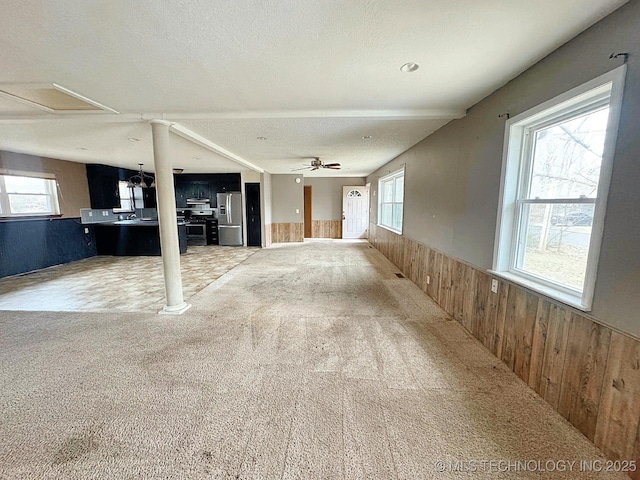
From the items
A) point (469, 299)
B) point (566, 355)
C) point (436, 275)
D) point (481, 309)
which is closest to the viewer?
point (566, 355)

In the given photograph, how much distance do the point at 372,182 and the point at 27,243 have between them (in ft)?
28.3

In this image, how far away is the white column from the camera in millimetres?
3154

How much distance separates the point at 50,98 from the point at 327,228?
8117mm

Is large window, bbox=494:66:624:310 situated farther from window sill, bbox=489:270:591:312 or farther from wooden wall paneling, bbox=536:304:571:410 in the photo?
wooden wall paneling, bbox=536:304:571:410

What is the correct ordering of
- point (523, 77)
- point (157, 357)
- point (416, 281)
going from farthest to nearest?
1. point (416, 281)
2. point (157, 357)
3. point (523, 77)

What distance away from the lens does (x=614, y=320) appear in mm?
1413

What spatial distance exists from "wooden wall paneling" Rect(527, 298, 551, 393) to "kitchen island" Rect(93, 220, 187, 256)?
718cm

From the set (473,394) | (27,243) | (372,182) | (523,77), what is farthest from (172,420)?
(372,182)

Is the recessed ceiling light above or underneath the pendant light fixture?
above

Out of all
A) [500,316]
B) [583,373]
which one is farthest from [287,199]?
[583,373]

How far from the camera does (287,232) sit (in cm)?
912

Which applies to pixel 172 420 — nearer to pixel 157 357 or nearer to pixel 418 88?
pixel 157 357

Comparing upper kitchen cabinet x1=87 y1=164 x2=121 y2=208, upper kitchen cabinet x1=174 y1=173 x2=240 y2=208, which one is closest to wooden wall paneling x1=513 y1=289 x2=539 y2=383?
upper kitchen cabinet x1=174 y1=173 x2=240 y2=208

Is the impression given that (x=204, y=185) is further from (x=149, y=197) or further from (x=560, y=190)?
(x=560, y=190)
